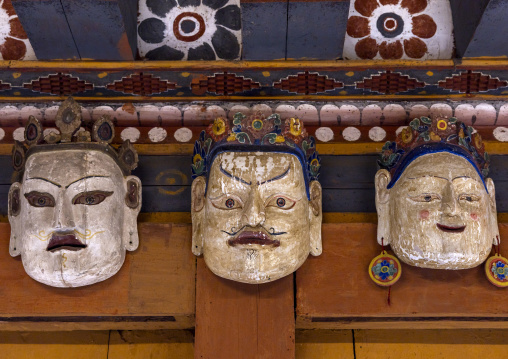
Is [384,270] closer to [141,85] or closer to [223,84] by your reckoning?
[223,84]

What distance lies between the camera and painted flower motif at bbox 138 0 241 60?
3139mm

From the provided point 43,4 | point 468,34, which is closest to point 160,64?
point 43,4

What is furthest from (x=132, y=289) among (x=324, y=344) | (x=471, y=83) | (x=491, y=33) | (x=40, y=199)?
(x=491, y=33)

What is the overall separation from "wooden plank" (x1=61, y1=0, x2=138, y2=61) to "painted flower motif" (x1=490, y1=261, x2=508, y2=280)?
1849 mm

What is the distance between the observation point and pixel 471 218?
8.84 feet

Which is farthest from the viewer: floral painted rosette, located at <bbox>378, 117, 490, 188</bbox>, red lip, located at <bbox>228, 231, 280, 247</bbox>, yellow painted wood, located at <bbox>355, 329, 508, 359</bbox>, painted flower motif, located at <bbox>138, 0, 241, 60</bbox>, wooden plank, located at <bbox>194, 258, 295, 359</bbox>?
painted flower motif, located at <bbox>138, 0, 241, 60</bbox>

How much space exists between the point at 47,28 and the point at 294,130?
117 cm

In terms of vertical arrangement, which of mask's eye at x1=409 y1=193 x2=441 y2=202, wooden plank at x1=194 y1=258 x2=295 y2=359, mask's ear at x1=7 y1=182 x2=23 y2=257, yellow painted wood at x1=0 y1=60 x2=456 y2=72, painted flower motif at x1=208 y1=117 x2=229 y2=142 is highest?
yellow painted wood at x1=0 y1=60 x2=456 y2=72

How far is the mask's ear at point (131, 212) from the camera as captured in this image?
9.37ft

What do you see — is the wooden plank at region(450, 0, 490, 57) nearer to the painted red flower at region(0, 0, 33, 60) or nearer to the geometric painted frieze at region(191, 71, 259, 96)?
the geometric painted frieze at region(191, 71, 259, 96)

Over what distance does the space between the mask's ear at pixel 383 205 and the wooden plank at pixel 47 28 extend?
4.88 feet

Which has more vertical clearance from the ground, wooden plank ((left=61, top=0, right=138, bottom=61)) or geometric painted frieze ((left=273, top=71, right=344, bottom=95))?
wooden plank ((left=61, top=0, right=138, bottom=61))

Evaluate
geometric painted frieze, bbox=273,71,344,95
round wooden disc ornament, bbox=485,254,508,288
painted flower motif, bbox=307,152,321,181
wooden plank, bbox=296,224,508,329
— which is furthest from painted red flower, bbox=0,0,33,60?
round wooden disc ornament, bbox=485,254,508,288

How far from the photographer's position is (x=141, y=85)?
3.16 m
